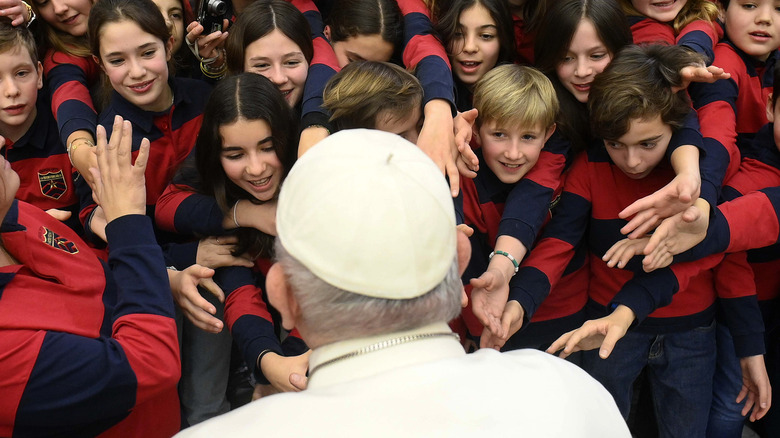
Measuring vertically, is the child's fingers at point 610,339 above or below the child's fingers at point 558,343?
below

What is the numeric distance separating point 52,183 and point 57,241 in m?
0.94

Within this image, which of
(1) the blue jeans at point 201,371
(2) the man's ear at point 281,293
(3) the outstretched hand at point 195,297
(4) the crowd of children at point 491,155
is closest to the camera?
(2) the man's ear at point 281,293

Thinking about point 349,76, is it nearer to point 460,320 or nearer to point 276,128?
Answer: point 276,128

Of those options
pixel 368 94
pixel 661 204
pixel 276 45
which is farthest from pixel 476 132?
pixel 276 45

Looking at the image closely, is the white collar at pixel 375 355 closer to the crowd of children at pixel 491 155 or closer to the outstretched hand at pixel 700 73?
the crowd of children at pixel 491 155

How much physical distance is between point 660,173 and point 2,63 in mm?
2343

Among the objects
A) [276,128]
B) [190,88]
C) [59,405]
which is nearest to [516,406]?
[59,405]

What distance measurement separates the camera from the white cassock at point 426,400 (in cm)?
106

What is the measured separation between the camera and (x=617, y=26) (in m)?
2.55

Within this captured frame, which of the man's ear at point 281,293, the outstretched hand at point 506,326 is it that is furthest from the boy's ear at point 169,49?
the man's ear at point 281,293

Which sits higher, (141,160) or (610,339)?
(141,160)

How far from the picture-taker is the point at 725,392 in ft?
8.77

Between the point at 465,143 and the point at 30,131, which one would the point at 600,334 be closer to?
the point at 465,143

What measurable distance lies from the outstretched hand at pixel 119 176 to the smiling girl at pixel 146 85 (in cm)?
72
